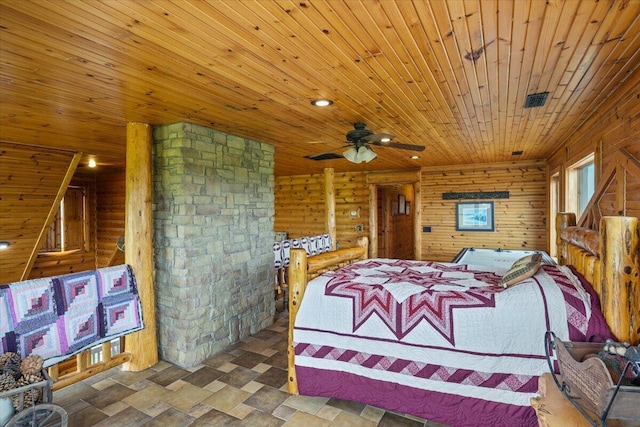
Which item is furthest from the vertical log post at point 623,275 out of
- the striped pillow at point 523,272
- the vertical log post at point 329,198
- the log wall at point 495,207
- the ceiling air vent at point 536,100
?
the vertical log post at point 329,198

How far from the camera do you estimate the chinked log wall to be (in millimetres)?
6207

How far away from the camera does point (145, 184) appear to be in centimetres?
327

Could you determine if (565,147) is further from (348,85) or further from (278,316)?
(278,316)

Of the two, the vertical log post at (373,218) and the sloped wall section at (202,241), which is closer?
the sloped wall section at (202,241)

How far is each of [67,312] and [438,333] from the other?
2.53 meters

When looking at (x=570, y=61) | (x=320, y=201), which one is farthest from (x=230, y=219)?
(x=320, y=201)

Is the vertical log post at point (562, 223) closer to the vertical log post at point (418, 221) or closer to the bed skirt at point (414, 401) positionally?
the bed skirt at point (414, 401)

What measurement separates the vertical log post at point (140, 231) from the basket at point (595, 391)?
10.8 feet

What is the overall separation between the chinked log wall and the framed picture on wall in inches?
4.1

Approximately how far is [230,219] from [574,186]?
14.7ft

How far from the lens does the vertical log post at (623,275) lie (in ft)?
5.84

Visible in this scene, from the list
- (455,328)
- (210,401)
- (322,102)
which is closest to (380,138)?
(322,102)

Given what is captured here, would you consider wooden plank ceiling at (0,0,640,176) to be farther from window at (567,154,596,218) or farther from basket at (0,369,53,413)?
basket at (0,369,53,413)

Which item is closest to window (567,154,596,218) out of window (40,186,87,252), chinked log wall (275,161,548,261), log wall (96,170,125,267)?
→ chinked log wall (275,161,548,261)
